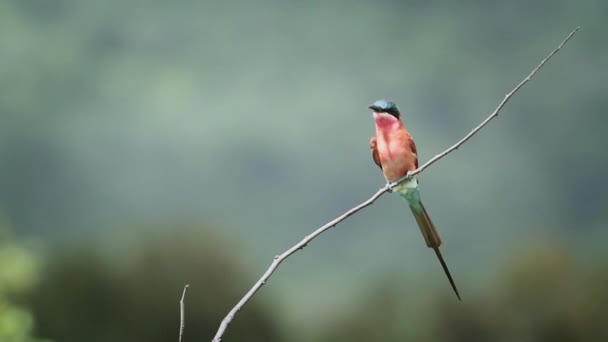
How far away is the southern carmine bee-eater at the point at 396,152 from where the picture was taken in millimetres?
1240

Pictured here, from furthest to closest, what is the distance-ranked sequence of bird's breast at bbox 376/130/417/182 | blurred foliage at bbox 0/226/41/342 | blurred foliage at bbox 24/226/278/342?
blurred foliage at bbox 24/226/278/342
blurred foliage at bbox 0/226/41/342
bird's breast at bbox 376/130/417/182

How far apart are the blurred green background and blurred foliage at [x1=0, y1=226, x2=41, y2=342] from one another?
0.04ft

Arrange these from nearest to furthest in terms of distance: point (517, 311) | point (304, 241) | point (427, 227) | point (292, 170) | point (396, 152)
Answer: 1. point (304, 241)
2. point (427, 227)
3. point (396, 152)
4. point (517, 311)
5. point (292, 170)

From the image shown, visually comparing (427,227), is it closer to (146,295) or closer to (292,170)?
(146,295)

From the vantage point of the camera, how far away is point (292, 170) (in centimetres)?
365

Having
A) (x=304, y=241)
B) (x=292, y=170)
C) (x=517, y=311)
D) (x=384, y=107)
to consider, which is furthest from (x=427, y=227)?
(x=292, y=170)

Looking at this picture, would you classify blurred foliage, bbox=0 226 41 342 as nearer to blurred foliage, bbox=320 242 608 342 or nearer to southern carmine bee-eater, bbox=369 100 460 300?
blurred foliage, bbox=320 242 608 342

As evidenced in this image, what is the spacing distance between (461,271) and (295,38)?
1401 millimetres

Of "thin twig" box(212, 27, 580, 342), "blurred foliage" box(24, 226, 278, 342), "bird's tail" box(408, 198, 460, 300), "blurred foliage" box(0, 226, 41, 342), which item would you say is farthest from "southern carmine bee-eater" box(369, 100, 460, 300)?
"blurred foliage" box(0, 226, 41, 342)

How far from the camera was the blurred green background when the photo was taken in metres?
3.27

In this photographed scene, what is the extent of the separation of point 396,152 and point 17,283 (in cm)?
234

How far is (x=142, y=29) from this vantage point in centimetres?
392

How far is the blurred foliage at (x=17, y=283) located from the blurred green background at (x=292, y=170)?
0.01 metres

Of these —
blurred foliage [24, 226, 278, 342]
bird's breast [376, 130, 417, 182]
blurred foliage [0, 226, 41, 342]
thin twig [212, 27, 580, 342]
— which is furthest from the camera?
blurred foliage [24, 226, 278, 342]
